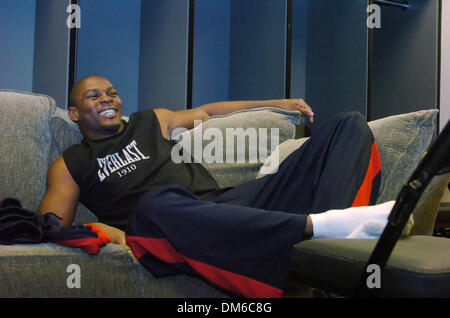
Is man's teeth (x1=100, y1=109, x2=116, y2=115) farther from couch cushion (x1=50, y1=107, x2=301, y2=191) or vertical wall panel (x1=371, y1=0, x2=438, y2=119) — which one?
vertical wall panel (x1=371, y1=0, x2=438, y2=119)

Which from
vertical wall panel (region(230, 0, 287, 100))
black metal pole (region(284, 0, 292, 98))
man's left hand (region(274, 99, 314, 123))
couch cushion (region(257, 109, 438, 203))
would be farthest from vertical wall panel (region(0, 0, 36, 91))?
couch cushion (region(257, 109, 438, 203))

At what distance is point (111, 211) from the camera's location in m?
1.63

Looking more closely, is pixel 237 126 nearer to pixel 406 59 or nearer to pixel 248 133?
pixel 248 133

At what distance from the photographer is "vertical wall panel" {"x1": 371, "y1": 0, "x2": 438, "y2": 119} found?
11.6 ft

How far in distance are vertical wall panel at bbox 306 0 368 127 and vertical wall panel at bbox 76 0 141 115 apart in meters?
1.46

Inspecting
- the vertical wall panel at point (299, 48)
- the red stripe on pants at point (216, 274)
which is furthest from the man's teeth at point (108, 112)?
the vertical wall panel at point (299, 48)

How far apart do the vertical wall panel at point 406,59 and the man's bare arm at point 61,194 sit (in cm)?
271

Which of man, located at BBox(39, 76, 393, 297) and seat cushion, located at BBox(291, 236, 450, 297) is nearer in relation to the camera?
seat cushion, located at BBox(291, 236, 450, 297)

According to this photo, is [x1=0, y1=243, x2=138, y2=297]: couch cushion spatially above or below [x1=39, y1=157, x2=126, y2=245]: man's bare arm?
below

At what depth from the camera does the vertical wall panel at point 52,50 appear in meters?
2.55

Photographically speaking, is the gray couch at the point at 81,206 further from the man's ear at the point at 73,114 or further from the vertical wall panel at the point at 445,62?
the vertical wall panel at the point at 445,62

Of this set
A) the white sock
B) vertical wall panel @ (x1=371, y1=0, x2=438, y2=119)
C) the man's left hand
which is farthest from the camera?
vertical wall panel @ (x1=371, y1=0, x2=438, y2=119)

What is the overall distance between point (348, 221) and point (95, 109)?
1.16m
